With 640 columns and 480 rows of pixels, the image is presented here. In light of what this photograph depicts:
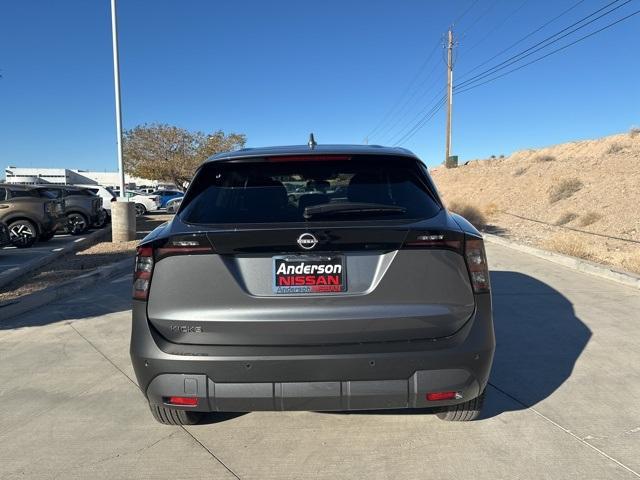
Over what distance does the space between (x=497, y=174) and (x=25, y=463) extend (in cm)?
3337

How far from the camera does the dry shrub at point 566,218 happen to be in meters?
18.1

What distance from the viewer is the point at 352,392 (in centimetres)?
275

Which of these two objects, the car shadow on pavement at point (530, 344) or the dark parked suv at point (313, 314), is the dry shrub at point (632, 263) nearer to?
the car shadow on pavement at point (530, 344)

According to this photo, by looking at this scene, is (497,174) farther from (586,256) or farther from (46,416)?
(46,416)

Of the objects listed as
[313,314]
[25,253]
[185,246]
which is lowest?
[25,253]

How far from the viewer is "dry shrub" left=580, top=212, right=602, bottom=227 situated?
55.2ft

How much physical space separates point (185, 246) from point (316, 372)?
0.95 metres

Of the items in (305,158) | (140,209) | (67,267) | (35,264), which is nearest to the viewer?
(305,158)

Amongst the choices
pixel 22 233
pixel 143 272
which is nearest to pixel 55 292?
pixel 143 272

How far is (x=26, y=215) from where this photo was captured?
43.4 feet

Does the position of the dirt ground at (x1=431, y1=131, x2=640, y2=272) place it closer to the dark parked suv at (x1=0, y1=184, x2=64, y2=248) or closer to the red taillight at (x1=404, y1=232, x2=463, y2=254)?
the red taillight at (x1=404, y1=232, x2=463, y2=254)

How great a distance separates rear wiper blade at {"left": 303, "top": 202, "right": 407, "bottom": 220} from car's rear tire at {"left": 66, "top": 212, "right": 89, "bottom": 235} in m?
15.8

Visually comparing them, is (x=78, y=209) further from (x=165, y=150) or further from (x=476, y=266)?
(x=165, y=150)

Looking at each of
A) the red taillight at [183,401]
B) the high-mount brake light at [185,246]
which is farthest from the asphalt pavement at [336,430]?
the high-mount brake light at [185,246]
